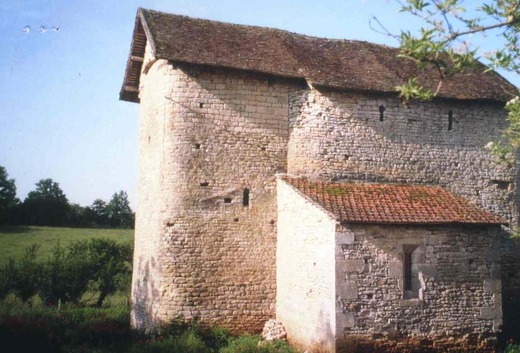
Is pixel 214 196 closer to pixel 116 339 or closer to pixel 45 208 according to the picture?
pixel 116 339

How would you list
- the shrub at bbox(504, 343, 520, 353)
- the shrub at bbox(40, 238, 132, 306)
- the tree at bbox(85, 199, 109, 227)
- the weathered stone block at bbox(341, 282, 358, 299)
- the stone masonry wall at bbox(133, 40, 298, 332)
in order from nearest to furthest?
the weathered stone block at bbox(341, 282, 358, 299) → the shrub at bbox(504, 343, 520, 353) → the stone masonry wall at bbox(133, 40, 298, 332) → the shrub at bbox(40, 238, 132, 306) → the tree at bbox(85, 199, 109, 227)

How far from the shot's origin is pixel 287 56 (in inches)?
534

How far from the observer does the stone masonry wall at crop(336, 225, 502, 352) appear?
10.0 meters

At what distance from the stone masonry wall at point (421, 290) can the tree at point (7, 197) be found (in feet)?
137

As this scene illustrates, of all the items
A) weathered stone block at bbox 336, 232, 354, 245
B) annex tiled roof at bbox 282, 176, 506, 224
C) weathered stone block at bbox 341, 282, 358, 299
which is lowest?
weathered stone block at bbox 341, 282, 358, 299

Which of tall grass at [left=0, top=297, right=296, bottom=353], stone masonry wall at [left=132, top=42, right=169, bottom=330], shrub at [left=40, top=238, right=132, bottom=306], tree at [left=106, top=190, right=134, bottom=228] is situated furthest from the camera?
tree at [left=106, top=190, right=134, bottom=228]

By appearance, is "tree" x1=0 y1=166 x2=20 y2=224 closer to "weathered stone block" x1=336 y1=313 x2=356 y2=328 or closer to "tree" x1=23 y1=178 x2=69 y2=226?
"tree" x1=23 y1=178 x2=69 y2=226

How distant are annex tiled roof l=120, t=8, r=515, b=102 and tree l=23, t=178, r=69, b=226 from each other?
3638cm

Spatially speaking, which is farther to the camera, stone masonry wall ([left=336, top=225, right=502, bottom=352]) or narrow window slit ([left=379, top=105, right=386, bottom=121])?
narrow window slit ([left=379, top=105, right=386, bottom=121])

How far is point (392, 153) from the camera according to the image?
526 inches

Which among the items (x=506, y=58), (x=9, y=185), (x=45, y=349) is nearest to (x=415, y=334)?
(x=506, y=58)

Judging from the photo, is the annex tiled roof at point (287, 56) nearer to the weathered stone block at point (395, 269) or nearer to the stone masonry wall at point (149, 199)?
the stone masonry wall at point (149, 199)

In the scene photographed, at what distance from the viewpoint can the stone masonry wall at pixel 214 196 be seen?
12039 millimetres

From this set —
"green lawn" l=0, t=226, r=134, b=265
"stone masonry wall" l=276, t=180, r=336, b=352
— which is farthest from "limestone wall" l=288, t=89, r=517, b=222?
"green lawn" l=0, t=226, r=134, b=265
